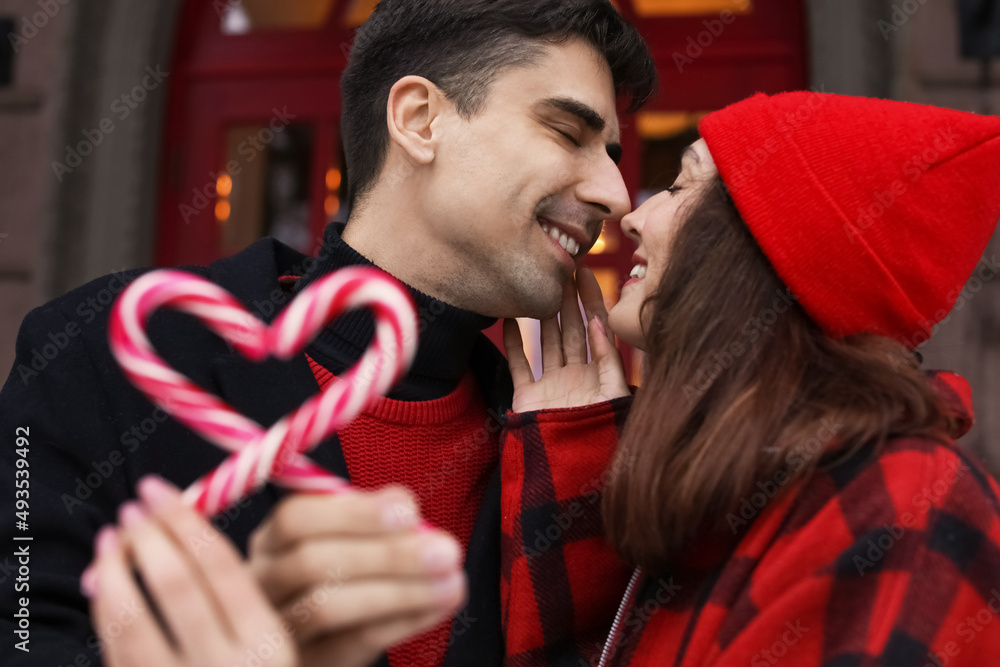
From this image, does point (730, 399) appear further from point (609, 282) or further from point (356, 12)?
point (356, 12)

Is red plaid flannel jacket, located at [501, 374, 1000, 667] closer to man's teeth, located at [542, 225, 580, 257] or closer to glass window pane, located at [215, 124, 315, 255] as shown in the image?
man's teeth, located at [542, 225, 580, 257]

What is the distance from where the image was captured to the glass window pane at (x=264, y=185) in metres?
3.28

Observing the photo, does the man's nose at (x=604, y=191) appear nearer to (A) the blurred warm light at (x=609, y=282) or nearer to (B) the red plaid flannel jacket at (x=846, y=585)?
(B) the red plaid flannel jacket at (x=846, y=585)

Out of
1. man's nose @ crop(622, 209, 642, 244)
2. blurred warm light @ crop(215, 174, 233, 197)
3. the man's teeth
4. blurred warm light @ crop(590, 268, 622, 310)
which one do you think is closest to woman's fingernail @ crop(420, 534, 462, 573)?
man's nose @ crop(622, 209, 642, 244)

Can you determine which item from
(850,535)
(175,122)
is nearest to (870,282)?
(850,535)

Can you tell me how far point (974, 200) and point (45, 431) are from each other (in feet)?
5.13

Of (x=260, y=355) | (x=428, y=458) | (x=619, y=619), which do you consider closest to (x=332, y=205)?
(x=428, y=458)

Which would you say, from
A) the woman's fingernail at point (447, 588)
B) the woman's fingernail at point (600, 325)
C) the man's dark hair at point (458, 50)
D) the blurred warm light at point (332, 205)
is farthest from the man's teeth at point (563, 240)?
the blurred warm light at point (332, 205)

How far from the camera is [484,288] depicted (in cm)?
169

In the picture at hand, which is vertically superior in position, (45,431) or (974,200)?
(974,200)

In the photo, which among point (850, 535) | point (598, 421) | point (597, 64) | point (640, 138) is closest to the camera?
point (850, 535)

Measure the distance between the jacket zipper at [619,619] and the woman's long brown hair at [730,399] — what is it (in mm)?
82

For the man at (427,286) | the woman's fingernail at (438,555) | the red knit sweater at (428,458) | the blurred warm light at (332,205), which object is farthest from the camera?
the blurred warm light at (332,205)

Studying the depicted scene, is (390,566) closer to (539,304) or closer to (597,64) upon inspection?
(539,304)
